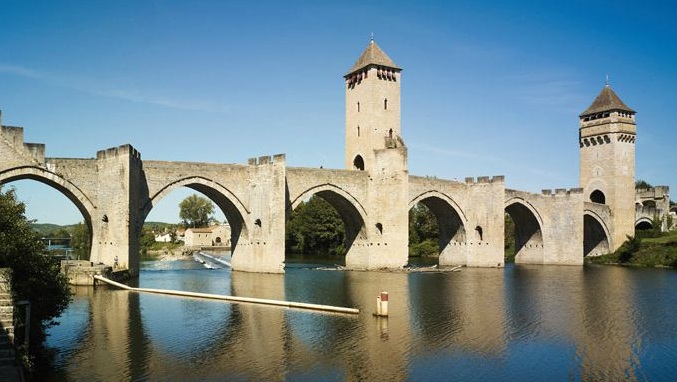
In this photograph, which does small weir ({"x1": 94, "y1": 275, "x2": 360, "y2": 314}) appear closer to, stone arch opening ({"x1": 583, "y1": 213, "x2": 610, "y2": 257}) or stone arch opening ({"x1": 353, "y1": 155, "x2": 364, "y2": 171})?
stone arch opening ({"x1": 353, "y1": 155, "x2": 364, "y2": 171})

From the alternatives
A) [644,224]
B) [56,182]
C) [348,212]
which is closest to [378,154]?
[348,212]

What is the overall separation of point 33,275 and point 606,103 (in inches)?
2253

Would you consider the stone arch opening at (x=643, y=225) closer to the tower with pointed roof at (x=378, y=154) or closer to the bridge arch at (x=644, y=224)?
the bridge arch at (x=644, y=224)

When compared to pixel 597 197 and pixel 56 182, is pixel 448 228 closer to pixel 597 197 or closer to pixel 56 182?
pixel 597 197

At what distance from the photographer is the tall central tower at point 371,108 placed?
45156 millimetres

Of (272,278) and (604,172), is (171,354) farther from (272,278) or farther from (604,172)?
(604,172)

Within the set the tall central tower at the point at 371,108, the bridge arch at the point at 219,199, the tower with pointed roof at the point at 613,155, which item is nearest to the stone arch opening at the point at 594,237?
the tower with pointed roof at the point at 613,155

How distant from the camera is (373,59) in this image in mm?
45500

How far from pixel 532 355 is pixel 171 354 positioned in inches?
359

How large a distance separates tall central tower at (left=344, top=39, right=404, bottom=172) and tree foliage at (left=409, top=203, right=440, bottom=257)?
79.0 feet

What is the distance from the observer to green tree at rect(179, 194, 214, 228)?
107875mm

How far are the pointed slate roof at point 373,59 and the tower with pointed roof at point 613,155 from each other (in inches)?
984

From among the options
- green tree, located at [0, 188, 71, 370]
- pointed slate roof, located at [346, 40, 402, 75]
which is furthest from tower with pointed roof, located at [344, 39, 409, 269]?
green tree, located at [0, 188, 71, 370]

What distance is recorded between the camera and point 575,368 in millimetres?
14891
